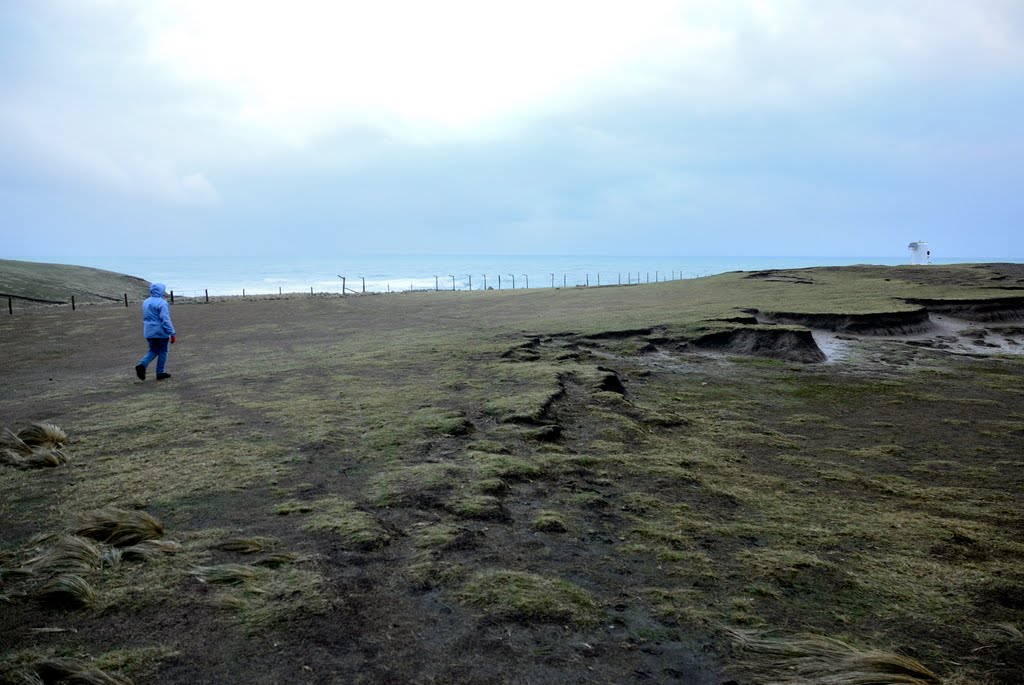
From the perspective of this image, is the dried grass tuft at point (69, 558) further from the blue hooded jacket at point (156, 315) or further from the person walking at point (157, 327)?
the blue hooded jacket at point (156, 315)

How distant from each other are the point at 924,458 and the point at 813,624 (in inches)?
197

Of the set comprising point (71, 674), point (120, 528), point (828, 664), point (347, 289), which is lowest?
point (828, 664)

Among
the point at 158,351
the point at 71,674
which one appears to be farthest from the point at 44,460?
the point at 158,351

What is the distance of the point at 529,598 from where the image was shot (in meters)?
4.23

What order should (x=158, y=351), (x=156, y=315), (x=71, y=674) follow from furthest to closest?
Result: (x=158, y=351), (x=156, y=315), (x=71, y=674)

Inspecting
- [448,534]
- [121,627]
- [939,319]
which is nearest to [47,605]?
[121,627]

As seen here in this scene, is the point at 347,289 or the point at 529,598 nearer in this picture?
the point at 529,598

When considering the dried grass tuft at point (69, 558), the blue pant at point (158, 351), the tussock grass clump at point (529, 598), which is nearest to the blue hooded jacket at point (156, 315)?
the blue pant at point (158, 351)

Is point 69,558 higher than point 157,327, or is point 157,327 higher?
point 157,327

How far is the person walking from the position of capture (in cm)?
1233

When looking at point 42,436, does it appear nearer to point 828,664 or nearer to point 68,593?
point 68,593

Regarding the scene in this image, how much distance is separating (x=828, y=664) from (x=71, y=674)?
12.3ft

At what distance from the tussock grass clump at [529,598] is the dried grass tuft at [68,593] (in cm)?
224

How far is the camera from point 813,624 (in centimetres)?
404
